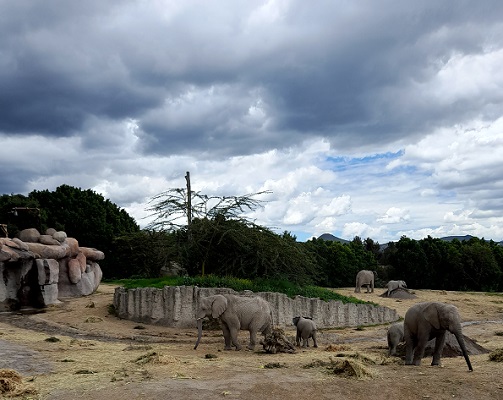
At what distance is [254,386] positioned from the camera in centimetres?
956

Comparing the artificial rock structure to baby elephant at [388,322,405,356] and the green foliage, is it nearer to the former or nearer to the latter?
baby elephant at [388,322,405,356]

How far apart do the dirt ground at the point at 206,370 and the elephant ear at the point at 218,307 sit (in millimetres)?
1011

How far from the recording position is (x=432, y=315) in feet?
39.9

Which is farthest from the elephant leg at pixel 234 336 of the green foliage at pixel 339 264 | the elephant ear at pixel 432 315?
the green foliage at pixel 339 264

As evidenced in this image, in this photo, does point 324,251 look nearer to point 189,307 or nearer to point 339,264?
point 339,264

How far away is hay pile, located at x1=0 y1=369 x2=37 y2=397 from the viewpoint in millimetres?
9069

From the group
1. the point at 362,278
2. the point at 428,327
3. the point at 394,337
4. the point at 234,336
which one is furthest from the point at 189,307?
the point at 362,278

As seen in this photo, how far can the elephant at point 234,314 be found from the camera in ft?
52.9

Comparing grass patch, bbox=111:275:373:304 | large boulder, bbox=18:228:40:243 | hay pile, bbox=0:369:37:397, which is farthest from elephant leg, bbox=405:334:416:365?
large boulder, bbox=18:228:40:243

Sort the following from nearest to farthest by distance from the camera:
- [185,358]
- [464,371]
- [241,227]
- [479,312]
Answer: [464,371] < [185,358] < [241,227] < [479,312]

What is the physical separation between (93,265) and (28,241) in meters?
4.78

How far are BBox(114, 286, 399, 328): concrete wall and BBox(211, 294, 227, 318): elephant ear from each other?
3.98m

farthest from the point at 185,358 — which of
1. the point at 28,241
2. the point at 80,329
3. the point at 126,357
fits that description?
the point at 28,241

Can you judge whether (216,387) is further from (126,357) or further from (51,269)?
(51,269)
